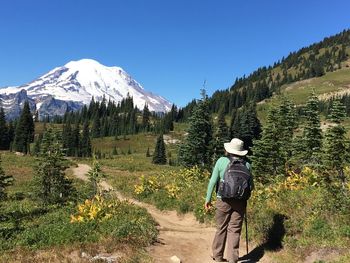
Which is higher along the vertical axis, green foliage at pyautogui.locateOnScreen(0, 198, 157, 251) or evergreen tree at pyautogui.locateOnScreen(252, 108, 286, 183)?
evergreen tree at pyautogui.locateOnScreen(252, 108, 286, 183)

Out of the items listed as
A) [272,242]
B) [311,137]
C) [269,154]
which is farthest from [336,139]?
[272,242]

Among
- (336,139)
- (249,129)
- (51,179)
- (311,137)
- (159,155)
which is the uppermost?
(249,129)

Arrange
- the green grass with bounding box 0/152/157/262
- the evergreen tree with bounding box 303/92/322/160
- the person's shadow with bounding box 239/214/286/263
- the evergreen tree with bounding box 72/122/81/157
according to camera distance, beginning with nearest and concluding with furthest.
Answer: the green grass with bounding box 0/152/157/262 < the person's shadow with bounding box 239/214/286/263 < the evergreen tree with bounding box 303/92/322/160 < the evergreen tree with bounding box 72/122/81/157

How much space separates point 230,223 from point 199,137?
109 ft

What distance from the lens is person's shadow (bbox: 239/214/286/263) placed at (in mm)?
11570

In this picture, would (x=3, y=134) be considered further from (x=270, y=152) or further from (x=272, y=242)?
(x=272, y=242)

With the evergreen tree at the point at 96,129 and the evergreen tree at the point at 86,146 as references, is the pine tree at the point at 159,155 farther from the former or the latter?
the evergreen tree at the point at 96,129

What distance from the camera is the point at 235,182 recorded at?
9.82 m

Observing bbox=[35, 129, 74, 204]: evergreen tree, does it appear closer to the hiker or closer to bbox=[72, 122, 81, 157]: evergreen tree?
the hiker

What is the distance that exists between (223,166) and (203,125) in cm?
3305

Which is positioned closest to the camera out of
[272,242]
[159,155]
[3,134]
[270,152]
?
[272,242]

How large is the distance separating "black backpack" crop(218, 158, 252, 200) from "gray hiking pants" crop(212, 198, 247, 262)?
310mm

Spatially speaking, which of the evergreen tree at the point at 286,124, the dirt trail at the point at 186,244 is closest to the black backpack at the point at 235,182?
the dirt trail at the point at 186,244

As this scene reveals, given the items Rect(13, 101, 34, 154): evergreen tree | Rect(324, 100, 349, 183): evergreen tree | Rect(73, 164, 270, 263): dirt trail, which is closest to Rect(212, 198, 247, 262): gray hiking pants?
Rect(73, 164, 270, 263): dirt trail
